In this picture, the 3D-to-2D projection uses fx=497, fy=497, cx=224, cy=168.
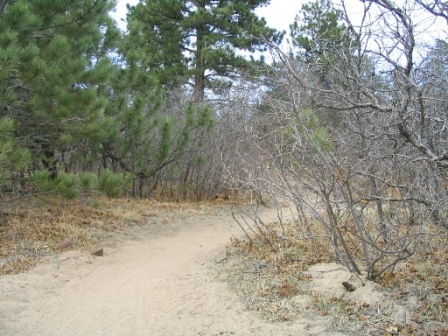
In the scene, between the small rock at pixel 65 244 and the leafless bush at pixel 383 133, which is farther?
the small rock at pixel 65 244

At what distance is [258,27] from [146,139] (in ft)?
28.8

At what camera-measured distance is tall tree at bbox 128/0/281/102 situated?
1934 centimetres

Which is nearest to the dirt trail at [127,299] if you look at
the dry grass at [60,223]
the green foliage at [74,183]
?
the dry grass at [60,223]

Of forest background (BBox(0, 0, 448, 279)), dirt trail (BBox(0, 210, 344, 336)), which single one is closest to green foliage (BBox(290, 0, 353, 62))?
forest background (BBox(0, 0, 448, 279))

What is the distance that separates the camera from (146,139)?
42.5ft

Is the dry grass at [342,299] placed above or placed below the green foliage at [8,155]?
below

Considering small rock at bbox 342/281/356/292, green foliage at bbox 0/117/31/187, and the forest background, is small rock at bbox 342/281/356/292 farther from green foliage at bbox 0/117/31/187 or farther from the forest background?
green foliage at bbox 0/117/31/187

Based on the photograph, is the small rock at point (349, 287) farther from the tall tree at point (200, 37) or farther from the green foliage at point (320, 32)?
the tall tree at point (200, 37)

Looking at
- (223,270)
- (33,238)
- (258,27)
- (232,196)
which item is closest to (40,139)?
(33,238)

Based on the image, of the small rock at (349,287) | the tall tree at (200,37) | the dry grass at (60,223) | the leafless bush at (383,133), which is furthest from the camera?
the tall tree at (200,37)

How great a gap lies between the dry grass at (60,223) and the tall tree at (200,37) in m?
7.86

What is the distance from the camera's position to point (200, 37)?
2017 centimetres

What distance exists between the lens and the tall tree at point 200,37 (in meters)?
19.3

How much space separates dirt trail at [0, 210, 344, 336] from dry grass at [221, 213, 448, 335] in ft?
0.93
